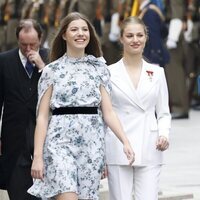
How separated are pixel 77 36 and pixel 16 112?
4.13ft

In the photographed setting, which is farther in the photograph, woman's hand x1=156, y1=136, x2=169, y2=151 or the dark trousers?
the dark trousers

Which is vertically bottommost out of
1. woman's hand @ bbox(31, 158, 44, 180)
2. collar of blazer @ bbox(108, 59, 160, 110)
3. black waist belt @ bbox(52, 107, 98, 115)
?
woman's hand @ bbox(31, 158, 44, 180)

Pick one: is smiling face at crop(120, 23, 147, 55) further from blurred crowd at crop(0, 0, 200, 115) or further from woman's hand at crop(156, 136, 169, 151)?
blurred crowd at crop(0, 0, 200, 115)

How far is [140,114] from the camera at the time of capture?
293 inches

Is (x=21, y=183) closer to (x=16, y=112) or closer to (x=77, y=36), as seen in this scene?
(x=16, y=112)

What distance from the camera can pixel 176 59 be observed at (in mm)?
17500

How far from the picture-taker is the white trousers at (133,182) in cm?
727

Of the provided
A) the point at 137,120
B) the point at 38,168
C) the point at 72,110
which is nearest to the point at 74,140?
the point at 72,110

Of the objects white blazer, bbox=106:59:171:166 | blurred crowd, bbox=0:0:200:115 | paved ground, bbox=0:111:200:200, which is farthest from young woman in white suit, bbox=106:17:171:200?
blurred crowd, bbox=0:0:200:115

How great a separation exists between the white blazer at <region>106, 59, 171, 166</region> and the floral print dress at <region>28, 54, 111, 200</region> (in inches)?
13.9

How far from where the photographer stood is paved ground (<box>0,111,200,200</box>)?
9.81 metres

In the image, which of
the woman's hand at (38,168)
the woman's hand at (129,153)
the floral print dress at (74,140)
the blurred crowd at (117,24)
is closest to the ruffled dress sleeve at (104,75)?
the floral print dress at (74,140)

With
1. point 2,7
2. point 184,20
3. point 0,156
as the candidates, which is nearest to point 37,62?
point 0,156

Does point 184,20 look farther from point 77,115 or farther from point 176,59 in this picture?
point 77,115
